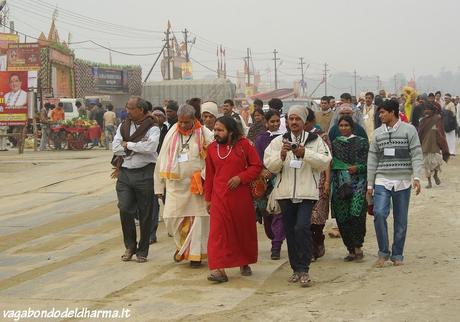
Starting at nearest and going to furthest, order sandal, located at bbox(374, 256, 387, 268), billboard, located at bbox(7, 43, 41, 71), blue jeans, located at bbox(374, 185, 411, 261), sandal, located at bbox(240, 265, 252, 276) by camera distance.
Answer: sandal, located at bbox(240, 265, 252, 276)
blue jeans, located at bbox(374, 185, 411, 261)
sandal, located at bbox(374, 256, 387, 268)
billboard, located at bbox(7, 43, 41, 71)

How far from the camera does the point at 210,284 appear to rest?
7609 millimetres

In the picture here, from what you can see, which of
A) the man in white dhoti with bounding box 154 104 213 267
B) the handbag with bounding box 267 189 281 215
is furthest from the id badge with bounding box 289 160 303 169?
the man in white dhoti with bounding box 154 104 213 267

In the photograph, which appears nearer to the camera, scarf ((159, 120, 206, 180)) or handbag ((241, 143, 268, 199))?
handbag ((241, 143, 268, 199))

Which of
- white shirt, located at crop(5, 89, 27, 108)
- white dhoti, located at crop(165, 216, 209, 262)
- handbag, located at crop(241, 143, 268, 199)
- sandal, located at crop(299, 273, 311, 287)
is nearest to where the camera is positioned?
sandal, located at crop(299, 273, 311, 287)

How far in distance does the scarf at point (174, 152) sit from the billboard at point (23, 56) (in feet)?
115

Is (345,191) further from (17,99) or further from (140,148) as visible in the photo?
(17,99)

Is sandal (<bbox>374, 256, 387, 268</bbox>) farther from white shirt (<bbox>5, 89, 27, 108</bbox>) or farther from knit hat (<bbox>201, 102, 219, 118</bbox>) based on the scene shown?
white shirt (<bbox>5, 89, 27, 108</bbox>)

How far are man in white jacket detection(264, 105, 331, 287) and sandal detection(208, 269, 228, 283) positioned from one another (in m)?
0.64

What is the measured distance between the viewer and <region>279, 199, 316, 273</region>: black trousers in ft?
24.7

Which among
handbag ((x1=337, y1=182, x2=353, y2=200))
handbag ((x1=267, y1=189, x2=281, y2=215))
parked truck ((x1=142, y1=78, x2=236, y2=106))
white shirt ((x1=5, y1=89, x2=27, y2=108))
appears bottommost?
handbag ((x1=267, y1=189, x2=281, y2=215))

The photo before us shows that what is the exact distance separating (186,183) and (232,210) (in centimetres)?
106

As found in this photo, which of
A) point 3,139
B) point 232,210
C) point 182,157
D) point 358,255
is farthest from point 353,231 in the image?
point 3,139

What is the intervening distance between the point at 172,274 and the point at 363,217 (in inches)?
85.7

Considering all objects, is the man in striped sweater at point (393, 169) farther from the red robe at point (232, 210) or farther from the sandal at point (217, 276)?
the sandal at point (217, 276)
